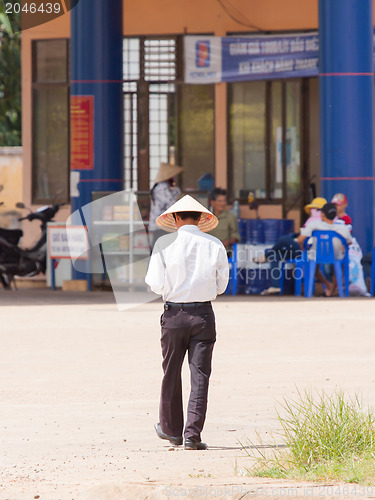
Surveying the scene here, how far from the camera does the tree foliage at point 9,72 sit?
30.9 m

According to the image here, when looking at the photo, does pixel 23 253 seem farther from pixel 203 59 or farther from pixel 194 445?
pixel 194 445

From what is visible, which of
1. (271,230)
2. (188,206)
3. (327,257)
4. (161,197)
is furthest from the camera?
(271,230)

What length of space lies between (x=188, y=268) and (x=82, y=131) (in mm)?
12947

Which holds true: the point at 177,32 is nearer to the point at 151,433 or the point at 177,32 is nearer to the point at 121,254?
the point at 121,254

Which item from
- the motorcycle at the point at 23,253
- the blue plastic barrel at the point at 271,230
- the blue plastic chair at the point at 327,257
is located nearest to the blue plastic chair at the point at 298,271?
the blue plastic chair at the point at 327,257

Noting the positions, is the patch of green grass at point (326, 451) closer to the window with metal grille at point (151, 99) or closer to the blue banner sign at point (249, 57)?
the blue banner sign at point (249, 57)

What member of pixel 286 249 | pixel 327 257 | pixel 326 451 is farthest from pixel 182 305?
pixel 286 249

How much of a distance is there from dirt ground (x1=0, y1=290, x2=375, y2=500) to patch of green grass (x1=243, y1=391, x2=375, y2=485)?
0.52 feet

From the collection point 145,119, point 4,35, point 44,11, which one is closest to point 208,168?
point 145,119

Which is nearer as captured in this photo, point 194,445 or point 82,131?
point 194,445

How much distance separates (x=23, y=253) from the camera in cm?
1966

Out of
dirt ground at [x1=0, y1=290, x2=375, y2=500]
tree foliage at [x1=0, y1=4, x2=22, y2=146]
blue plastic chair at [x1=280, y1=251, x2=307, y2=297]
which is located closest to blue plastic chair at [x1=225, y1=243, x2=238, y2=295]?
blue plastic chair at [x1=280, y1=251, x2=307, y2=297]

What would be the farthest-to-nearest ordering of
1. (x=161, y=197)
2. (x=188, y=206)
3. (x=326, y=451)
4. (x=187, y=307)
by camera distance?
1. (x=161, y=197)
2. (x=188, y=206)
3. (x=187, y=307)
4. (x=326, y=451)

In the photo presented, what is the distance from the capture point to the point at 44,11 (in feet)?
70.7
